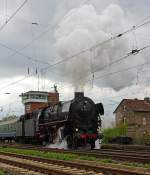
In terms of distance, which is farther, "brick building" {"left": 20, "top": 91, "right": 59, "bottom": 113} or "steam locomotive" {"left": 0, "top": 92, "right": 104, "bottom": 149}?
"brick building" {"left": 20, "top": 91, "right": 59, "bottom": 113}

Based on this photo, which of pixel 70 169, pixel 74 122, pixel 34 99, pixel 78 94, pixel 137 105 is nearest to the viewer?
pixel 70 169

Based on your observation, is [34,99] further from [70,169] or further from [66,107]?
[70,169]

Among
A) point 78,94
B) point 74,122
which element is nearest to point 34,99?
point 78,94

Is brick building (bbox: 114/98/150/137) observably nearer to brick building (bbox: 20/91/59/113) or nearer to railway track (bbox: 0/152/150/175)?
brick building (bbox: 20/91/59/113)

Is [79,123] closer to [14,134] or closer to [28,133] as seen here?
[28,133]

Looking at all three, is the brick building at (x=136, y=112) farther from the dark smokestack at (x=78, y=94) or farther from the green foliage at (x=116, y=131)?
the dark smokestack at (x=78, y=94)

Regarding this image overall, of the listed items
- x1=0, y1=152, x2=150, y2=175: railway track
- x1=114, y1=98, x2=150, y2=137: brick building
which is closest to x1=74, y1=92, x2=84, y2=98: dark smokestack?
x1=0, y1=152, x2=150, y2=175: railway track

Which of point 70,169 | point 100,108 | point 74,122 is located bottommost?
point 70,169

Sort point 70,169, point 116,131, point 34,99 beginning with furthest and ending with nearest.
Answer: point 34,99
point 116,131
point 70,169

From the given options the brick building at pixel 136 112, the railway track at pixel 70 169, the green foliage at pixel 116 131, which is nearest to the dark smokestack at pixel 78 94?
the railway track at pixel 70 169

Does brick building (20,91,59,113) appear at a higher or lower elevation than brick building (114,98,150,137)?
higher

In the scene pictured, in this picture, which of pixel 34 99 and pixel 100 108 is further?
pixel 34 99

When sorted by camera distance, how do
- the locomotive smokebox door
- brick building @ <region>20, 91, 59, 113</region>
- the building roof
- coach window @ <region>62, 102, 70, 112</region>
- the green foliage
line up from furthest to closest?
brick building @ <region>20, 91, 59, 113</region> → the building roof → the green foliage → the locomotive smokebox door → coach window @ <region>62, 102, 70, 112</region>

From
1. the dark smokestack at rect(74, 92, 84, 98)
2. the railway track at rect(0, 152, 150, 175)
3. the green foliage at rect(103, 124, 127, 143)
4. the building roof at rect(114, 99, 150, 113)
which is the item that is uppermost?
the building roof at rect(114, 99, 150, 113)
